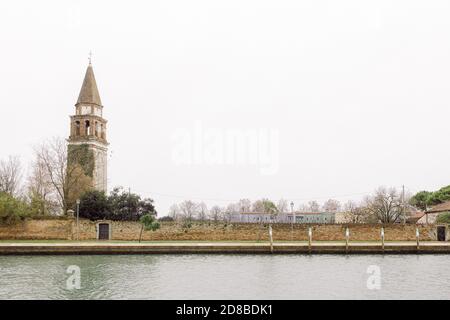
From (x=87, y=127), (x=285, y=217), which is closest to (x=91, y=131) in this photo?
(x=87, y=127)

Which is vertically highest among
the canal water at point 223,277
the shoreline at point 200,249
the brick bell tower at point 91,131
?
the brick bell tower at point 91,131

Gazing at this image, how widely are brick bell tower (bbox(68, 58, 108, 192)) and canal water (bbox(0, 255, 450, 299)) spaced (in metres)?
22.5

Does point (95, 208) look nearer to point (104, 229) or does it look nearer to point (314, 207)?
point (104, 229)

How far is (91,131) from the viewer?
4619 centimetres

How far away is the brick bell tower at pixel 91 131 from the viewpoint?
45000mm

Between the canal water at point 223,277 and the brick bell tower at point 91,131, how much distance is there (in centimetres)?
2250

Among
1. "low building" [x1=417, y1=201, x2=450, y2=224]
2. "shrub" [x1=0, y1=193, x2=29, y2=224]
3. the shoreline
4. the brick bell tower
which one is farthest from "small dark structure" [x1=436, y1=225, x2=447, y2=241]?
the brick bell tower

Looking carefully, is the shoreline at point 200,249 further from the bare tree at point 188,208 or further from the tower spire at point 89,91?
the bare tree at point 188,208

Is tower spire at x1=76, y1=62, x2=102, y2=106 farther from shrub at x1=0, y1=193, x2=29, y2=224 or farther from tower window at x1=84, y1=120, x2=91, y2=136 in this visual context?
shrub at x1=0, y1=193, x2=29, y2=224

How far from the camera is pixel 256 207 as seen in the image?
103 meters

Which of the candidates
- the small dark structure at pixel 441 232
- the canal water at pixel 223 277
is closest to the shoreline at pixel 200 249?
the canal water at pixel 223 277

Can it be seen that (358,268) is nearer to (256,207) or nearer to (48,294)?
(48,294)

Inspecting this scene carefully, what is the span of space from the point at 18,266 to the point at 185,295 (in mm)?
10023

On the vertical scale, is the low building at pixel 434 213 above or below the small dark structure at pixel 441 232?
above
